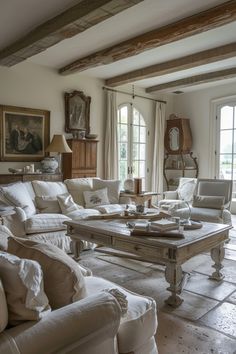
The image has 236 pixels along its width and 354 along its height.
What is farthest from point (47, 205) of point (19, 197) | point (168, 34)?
point (168, 34)

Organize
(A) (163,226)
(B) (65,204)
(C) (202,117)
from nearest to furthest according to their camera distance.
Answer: (A) (163,226) < (B) (65,204) < (C) (202,117)

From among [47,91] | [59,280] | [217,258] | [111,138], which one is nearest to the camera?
Result: [59,280]

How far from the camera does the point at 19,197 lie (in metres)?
4.16

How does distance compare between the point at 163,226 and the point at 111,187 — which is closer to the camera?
the point at 163,226

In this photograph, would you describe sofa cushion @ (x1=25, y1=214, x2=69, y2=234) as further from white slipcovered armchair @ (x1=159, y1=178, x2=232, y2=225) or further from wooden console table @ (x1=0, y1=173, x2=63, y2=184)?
white slipcovered armchair @ (x1=159, y1=178, x2=232, y2=225)

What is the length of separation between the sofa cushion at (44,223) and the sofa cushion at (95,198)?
77cm

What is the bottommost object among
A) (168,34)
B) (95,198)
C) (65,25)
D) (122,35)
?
(95,198)

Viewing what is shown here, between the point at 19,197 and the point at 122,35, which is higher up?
the point at 122,35

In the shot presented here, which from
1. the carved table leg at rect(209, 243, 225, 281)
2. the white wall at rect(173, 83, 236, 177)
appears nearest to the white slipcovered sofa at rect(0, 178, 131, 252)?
the carved table leg at rect(209, 243, 225, 281)

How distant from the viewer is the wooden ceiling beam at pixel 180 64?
4.71m

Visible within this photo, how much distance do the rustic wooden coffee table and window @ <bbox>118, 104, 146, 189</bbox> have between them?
368 cm

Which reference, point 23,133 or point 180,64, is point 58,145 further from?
point 180,64

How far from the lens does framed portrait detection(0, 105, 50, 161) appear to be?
523 centimetres

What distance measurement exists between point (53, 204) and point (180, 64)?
303 cm
